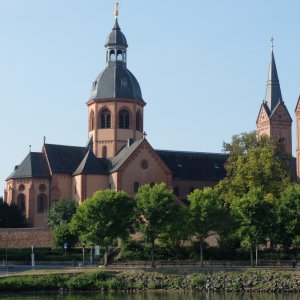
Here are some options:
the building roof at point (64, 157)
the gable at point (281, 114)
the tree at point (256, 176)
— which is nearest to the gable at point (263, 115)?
the gable at point (281, 114)

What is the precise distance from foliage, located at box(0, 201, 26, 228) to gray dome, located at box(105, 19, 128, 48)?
28622 millimetres

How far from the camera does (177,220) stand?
→ 293ft

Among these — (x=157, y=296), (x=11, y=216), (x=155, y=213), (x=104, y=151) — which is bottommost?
(x=157, y=296)

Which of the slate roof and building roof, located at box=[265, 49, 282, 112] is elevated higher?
building roof, located at box=[265, 49, 282, 112]

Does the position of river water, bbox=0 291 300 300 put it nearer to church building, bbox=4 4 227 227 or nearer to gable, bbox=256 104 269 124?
church building, bbox=4 4 227 227

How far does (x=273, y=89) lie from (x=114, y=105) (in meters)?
36.7

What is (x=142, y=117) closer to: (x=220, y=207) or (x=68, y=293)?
(x=220, y=207)

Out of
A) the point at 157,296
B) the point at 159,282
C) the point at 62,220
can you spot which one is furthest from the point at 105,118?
the point at 157,296

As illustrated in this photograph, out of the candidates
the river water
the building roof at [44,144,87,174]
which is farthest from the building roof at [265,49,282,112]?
the river water

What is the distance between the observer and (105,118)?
408ft

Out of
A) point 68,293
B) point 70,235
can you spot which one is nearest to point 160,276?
point 68,293

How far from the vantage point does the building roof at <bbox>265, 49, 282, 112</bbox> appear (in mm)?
147750

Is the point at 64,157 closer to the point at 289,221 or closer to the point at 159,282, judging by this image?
the point at 289,221

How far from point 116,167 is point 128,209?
25303 mm
